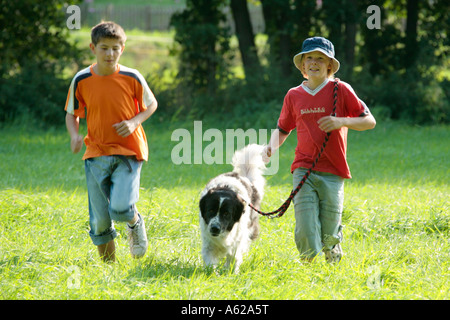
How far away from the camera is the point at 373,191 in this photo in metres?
7.39

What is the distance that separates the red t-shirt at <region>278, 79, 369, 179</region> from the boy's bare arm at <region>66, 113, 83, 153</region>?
169cm

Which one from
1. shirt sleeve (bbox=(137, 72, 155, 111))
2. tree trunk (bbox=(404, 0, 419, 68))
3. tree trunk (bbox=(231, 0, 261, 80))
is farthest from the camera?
tree trunk (bbox=(404, 0, 419, 68))

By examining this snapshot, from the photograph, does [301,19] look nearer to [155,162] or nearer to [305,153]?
[155,162]

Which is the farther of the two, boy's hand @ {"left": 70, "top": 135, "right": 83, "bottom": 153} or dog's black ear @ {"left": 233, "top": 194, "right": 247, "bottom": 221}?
dog's black ear @ {"left": 233, "top": 194, "right": 247, "bottom": 221}

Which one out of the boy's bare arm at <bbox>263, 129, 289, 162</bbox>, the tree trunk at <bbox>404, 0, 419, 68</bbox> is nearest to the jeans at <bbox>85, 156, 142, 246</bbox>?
the boy's bare arm at <bbox>263, 129, 289, 162</bbox>

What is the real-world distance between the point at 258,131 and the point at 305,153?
7.57 metres

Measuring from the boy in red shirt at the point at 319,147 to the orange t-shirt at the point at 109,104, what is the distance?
1271mm

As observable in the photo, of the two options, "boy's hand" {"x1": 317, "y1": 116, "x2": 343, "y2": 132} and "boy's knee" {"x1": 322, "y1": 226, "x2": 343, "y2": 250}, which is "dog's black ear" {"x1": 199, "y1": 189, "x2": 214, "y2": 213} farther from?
"boy's hand" {"x1": 317, "y1": 116, "x2": 343, "y2": 132}

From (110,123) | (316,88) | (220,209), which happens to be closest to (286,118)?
(316,88)

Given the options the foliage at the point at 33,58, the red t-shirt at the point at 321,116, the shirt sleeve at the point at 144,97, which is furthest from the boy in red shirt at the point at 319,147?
the foliage at the point at 33,58

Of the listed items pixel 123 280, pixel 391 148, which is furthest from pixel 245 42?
pixel 123 280

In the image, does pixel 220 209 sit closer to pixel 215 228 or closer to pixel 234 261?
pixel 215 228

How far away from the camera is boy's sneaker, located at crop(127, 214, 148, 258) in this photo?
15.6 feet

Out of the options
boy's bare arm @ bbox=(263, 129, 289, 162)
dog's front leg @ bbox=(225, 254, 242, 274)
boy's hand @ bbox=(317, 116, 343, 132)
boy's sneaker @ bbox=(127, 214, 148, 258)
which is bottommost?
dog's front leg @ bbox=(225, 254, 242, 274)
